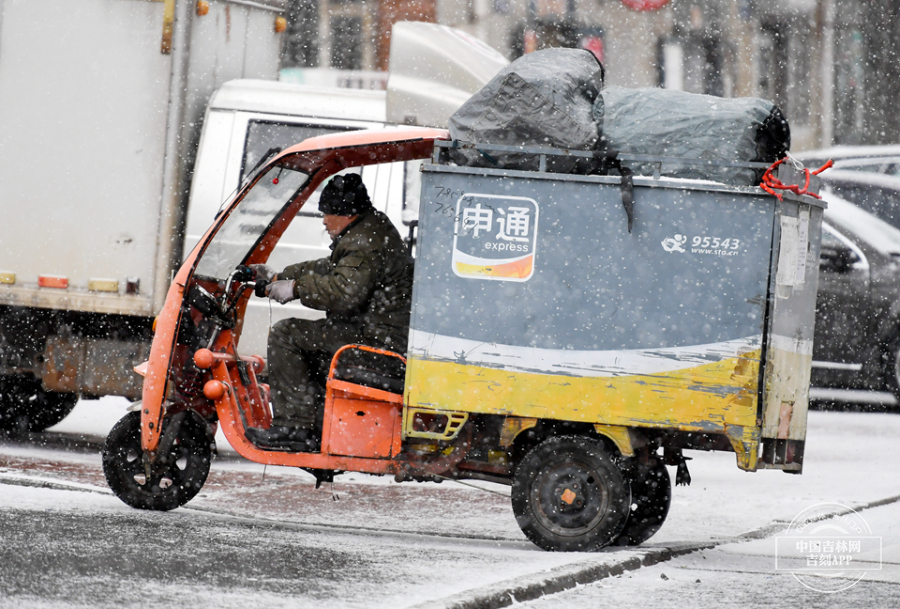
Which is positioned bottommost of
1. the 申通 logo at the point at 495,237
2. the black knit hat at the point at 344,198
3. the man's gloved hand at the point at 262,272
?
the man's gloved hand at the point at 262,272

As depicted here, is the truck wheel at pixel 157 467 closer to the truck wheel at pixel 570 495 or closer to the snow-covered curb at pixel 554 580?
the truck wheel at pixel 570 495

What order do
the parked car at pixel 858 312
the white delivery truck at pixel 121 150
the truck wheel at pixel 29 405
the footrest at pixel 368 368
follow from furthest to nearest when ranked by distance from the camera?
the parked car at pixel 858 312 → the truck wheel at pixel 29 405 → the white delivery truck at pixel 121 150 → the footrest at pixel 368 368

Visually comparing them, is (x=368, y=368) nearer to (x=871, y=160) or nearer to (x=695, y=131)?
(x=695, y=131)

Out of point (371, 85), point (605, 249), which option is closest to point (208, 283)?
point (605, 249)

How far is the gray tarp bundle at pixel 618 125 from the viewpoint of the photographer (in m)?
5.99

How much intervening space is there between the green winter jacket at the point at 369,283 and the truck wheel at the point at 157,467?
3.16 ft

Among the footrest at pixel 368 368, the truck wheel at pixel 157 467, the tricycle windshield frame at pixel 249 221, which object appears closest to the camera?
the footrest at pixel 368 368

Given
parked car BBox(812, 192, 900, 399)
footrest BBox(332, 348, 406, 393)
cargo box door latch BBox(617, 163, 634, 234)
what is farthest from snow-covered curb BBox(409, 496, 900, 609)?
parked car BBox(812, 192, 900, 399)

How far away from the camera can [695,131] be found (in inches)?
237

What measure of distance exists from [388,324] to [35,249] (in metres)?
3.52

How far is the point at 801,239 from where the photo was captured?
6168 mm

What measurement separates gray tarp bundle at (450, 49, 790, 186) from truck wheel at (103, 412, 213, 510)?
2.05m

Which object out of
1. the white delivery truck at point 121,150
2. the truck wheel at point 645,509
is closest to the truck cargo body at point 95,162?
the white delivery truck at point 121,150

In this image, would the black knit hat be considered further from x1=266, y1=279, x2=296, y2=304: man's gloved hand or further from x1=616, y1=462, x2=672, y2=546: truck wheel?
x1=616, y1=462, x2=672, y2=546: truck wheel
